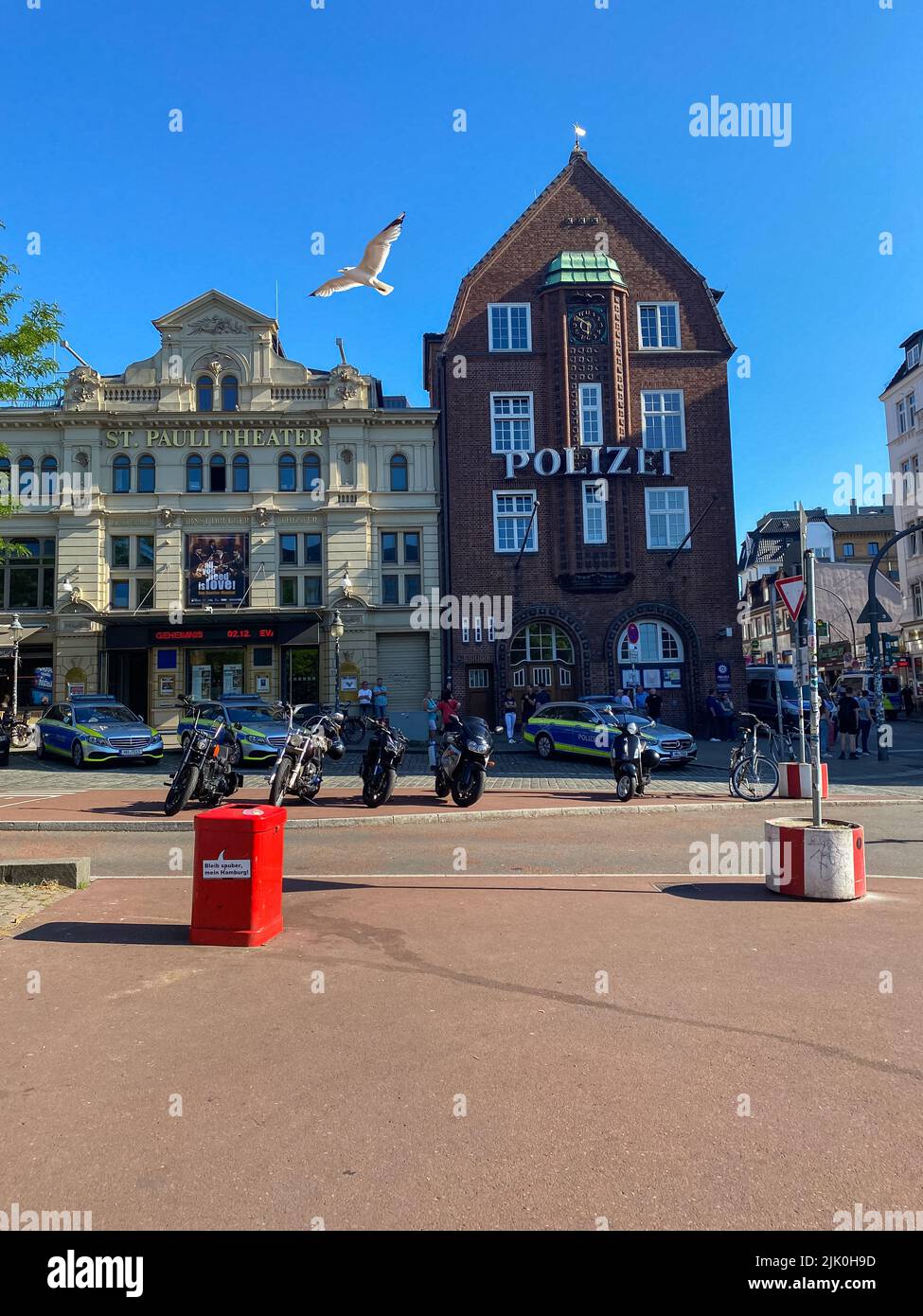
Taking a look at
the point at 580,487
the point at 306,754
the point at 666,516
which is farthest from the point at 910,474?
the point at 306,754

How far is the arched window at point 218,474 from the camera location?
110 feet

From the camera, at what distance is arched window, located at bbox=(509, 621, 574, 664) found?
32031 millimetres

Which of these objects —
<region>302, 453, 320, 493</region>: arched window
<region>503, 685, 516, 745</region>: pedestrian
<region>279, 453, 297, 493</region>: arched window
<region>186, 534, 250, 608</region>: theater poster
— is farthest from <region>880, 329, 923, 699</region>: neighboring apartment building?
<region>186, 534, 250, 608</region>: theater poster

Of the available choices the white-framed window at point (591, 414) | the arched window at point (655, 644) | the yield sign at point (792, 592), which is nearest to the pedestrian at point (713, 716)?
the arched window at point (655, 644)

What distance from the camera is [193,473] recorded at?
33562 millimetres

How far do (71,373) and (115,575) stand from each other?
27.0 ft

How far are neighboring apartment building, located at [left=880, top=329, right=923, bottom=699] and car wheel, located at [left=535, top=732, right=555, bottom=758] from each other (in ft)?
114

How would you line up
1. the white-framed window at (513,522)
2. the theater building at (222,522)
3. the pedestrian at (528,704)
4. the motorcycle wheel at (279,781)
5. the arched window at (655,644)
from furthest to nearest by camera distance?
the theater building at (222,522) → the white-framed window at (513,522) → the arched window at (655,644) → the pedestrian at (528,704) → the motorcycle wheel at (279,781)

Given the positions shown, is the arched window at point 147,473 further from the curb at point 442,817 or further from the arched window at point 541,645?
the curb at point 442,817

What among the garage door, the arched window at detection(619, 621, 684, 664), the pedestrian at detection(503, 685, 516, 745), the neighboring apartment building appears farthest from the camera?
the neighboring apartment building

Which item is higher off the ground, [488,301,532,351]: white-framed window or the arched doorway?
[488,301,532,351]: white-framed window

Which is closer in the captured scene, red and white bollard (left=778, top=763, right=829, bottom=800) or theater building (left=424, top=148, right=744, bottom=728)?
red and white bollard (left=778, top=763, right=829, bottom=800)

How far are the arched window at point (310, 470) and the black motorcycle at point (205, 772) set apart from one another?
21771 millimetres

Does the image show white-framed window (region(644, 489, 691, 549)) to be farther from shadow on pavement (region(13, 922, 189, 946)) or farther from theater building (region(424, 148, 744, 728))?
shadow on pavement (region(13, 922, 189, 946))
